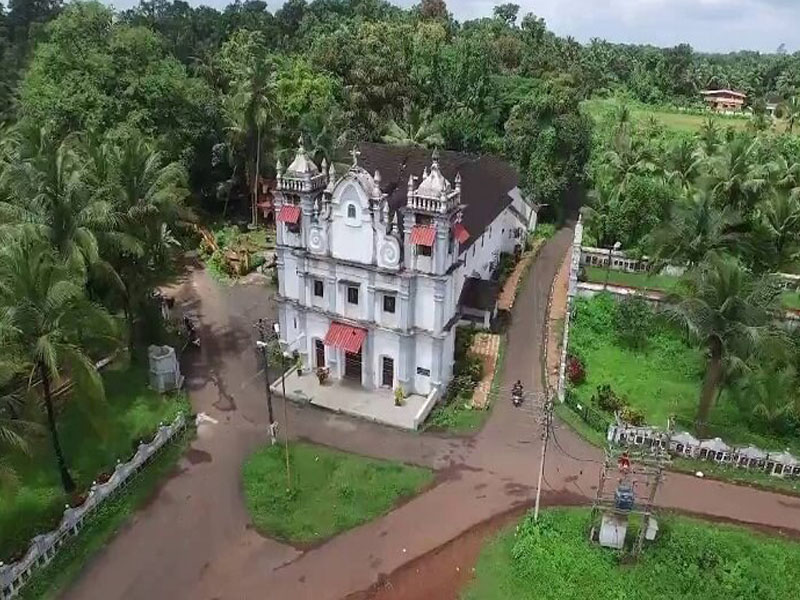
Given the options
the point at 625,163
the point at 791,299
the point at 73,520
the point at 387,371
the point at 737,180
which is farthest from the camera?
the point at 625,163

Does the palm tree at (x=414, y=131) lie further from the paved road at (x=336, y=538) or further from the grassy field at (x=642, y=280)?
the paved road at (x=336, y=538)

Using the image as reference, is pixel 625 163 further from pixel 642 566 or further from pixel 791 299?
pixel 642 566

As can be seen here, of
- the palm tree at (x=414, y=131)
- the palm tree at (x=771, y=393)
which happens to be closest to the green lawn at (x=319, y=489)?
the palm tree at (x=771, y=393)

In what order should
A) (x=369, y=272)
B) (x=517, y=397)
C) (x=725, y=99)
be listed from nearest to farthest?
1. (x=369, y=272)
2. (x=517, y=397)
3. (x=725, y=99)

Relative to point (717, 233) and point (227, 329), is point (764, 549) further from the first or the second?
point (227, 329)

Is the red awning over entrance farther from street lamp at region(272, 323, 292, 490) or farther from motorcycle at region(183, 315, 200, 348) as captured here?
motorcycle at region(183, 315, 200, 348)

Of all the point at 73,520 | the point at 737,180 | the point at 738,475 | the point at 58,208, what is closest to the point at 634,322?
the point at 738,475

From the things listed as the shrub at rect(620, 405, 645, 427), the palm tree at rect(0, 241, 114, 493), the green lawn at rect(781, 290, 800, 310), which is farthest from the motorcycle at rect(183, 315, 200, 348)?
the green lawn at rect(781, 290, 800, 310)
